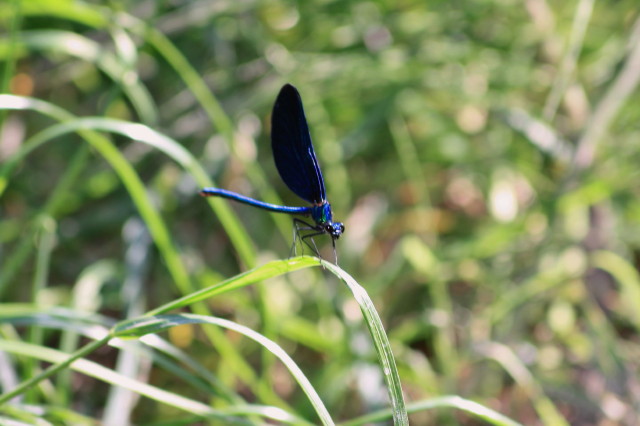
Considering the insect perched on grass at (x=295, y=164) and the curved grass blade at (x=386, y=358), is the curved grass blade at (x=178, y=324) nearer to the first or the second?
the curved grass blade at (x=386, y=358)

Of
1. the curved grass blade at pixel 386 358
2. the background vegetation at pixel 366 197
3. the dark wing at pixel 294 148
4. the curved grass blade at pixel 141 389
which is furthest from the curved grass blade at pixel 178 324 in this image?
the background vegetation at pixel 366 197

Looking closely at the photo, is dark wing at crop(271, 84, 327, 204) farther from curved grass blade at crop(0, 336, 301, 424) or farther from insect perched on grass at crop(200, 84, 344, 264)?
curved grass blade at crop(0, 336, 301, 424)

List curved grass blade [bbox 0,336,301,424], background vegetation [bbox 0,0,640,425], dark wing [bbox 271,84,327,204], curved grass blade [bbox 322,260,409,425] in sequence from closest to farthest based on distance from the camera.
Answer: curved grass blade [bbox 322,260,409,425] < curved grass blade [bbox 0,336,301,424] < dark wing [bbox 271,84,327,204] < background vegetation [bbox 0,0,640,425]

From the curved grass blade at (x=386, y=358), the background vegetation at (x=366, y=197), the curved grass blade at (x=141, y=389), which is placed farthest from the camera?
the background vegetation at (x=366, y=197)

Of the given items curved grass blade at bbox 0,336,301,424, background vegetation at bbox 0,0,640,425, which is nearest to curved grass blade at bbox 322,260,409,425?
curved grass blade at bbox 0,336,301,424

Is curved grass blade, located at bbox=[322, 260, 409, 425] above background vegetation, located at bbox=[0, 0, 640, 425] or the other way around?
the other way around

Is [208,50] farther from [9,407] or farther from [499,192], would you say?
[9,407]

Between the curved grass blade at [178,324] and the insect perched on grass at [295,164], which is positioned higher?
the insect perched on grass at [295,164]

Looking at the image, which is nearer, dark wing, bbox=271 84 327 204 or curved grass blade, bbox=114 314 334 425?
curved grass blade, bbox=114 314 334 425

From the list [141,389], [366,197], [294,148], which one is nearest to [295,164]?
[294,148]
